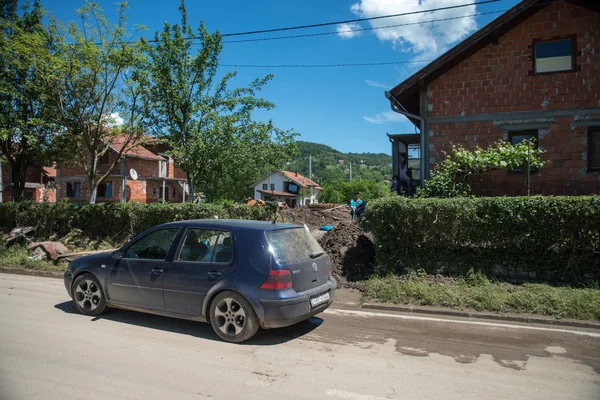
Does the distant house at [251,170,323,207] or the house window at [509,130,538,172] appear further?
the distant house at [251,170,323,207]

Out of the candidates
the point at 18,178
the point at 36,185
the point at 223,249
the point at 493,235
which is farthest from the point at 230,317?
the point at 36,185

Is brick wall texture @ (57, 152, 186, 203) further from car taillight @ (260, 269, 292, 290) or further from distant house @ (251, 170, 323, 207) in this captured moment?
car taillight @ (260, 269, 292, 290)

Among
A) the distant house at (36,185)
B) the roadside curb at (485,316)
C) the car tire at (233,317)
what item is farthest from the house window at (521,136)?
the distant house at (36,185)

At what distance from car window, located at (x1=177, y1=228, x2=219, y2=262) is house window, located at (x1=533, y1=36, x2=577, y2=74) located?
11.5 metres

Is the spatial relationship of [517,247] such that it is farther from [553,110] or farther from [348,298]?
[553,110]

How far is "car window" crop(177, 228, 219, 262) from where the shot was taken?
5605 millimetres

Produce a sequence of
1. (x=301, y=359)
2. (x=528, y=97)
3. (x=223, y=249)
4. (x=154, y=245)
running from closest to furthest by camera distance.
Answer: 1. (x=301, y=359)
2. (x=223, y=249)
3. (x=154, y=245)
4. (x=528, y=97)

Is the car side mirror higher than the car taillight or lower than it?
higher

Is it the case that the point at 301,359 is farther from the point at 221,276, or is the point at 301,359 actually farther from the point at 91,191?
the point at 91,191

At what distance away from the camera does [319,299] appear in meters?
5.59

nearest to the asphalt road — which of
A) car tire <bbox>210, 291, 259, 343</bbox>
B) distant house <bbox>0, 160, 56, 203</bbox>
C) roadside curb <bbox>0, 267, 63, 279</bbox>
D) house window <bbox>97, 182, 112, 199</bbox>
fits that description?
car tire <bbox>210, 291, 259, 343</bbox>

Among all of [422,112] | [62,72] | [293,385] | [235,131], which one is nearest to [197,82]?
[235,131]

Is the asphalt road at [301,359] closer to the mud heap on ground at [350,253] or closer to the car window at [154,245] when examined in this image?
the car window at [154,245]

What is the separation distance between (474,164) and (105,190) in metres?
35.9
